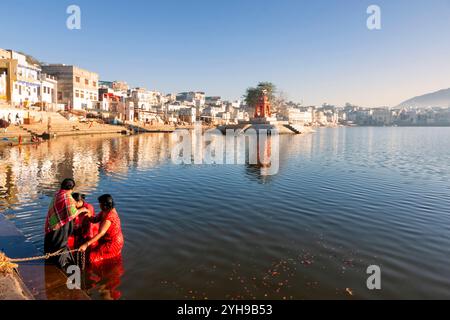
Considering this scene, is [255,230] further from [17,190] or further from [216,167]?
[216,167]

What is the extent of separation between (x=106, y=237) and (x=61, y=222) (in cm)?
119

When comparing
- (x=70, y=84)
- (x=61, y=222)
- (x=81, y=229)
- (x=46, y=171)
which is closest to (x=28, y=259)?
(x=61, y=222)

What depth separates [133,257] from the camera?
28.3 feet

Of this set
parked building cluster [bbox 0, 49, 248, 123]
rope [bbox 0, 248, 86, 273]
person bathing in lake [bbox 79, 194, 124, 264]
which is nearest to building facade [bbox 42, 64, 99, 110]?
parked building cluster [bbox 0, 49, 248, 123]

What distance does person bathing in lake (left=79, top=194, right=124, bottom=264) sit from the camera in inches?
303

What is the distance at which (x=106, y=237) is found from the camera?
8.12 meters

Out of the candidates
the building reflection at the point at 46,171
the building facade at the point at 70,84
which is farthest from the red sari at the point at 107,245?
the building facade at the point at 70,84

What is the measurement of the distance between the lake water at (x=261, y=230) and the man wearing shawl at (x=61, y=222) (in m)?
1.25

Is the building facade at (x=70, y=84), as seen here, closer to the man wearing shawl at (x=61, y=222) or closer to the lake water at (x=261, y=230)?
the lake water at (x=261, y=230)

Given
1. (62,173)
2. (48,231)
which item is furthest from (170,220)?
(62,173)

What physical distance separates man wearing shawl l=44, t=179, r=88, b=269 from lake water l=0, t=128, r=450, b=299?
1.25 m

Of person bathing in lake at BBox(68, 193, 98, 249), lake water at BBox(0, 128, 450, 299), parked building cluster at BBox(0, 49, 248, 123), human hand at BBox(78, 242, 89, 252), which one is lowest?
lake water at BBox(0, 128, 450, 299)

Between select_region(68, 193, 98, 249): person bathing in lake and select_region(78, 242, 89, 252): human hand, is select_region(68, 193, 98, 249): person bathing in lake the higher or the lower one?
the higher one

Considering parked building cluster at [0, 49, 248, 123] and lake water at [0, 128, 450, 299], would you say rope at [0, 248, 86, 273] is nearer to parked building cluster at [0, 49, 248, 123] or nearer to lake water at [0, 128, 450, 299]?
lake water at [0, 128, 450, 299]
